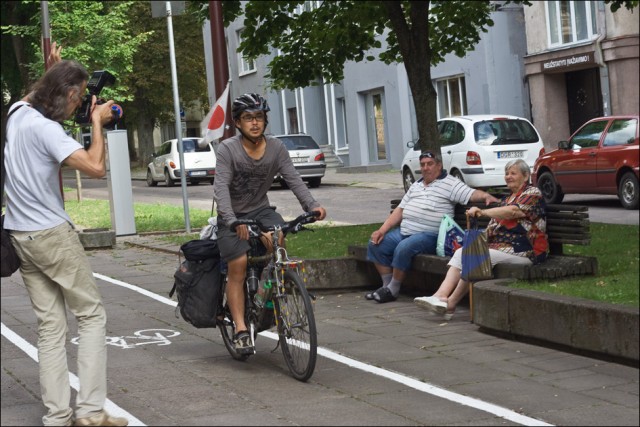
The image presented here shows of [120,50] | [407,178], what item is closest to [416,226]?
[407,178]

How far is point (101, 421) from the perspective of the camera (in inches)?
236

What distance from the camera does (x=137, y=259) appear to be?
1622 cm

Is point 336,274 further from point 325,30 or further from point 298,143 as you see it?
point 298,143

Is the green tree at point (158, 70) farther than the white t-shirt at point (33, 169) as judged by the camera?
Yes

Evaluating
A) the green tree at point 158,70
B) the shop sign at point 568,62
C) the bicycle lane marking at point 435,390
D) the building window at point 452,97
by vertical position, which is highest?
the green tree at point 158,70

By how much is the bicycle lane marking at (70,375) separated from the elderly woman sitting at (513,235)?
10.1 feet

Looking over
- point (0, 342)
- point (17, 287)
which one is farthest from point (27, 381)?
point (17, 287)

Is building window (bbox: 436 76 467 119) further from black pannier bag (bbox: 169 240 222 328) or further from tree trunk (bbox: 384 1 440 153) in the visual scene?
black pannier bag (bbox: 169 240 222 328)

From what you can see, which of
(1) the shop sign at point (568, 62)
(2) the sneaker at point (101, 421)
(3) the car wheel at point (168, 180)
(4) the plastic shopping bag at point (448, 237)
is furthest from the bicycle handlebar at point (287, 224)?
(3) the car wheel at point (168, 180)

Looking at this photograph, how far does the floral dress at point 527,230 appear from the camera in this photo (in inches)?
374

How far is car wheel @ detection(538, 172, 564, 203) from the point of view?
21.1m

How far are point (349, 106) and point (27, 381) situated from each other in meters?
35.2

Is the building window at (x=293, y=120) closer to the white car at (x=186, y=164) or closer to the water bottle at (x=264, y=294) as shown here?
the white car at (x=186, y=164)

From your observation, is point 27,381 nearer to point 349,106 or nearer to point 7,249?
point 7,249
